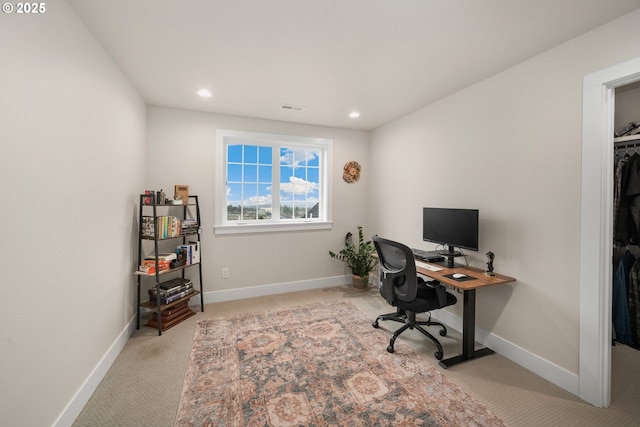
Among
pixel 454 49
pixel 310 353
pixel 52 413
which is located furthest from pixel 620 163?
pixel 52 413

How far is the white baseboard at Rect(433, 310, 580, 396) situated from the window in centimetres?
236

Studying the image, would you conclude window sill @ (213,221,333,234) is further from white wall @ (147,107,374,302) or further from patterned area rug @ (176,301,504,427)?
patterned area rug @ (176,301,504,427)

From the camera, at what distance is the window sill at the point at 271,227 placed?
3.53 metres

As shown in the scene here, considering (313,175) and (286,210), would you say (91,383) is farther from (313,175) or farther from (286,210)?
(313,175)

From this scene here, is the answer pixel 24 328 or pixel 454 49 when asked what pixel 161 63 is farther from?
pixel 454 49

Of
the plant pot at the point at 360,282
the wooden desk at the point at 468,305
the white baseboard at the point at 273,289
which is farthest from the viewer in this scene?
the plant pot at the point at 360,282

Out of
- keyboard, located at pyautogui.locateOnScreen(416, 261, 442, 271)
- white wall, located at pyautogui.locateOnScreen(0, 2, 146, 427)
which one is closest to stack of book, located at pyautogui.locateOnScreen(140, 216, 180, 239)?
white wall, located at pyautogui.locateOnScreen(0, 2, 146, 427)

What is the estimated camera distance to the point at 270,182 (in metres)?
3.89

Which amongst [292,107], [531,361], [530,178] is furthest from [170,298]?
[530,178]

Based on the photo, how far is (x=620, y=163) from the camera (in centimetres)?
239

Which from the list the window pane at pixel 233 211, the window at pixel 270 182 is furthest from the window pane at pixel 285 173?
the window pane at pixel 233 211

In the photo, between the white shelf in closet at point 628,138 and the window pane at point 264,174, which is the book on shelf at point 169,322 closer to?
the window pane at point 264,174

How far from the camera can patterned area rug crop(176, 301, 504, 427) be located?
1.63m

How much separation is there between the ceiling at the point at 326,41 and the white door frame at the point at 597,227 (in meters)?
0.48
